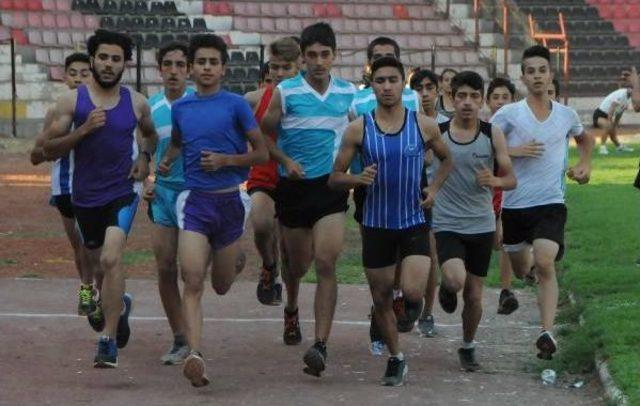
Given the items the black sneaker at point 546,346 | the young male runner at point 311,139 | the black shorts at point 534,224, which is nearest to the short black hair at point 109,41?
the young male runner at point 311,139

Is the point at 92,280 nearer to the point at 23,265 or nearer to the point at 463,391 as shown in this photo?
the point at 463,391

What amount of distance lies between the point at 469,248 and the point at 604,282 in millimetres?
3444

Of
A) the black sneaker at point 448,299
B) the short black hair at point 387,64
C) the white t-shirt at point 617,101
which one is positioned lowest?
the black sneaker at point 448,299

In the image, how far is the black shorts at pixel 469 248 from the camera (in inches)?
406

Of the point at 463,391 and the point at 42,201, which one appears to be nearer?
the point at 463,391

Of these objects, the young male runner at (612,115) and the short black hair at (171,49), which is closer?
the short black hair at (171,49)

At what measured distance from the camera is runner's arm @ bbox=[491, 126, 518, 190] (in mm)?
10141

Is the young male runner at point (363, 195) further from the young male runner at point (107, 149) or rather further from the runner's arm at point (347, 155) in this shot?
the young male runner at point (107, 149)

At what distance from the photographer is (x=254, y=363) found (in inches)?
409

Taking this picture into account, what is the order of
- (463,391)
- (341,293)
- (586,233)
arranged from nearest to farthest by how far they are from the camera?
1. (463,391)
2. (341,293)
3. (586,233)

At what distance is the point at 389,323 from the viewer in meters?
9.69

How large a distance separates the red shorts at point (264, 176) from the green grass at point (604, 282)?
2352mm

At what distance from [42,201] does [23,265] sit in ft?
22.7

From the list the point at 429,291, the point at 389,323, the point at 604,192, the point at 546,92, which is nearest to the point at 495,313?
the point at 429,291
